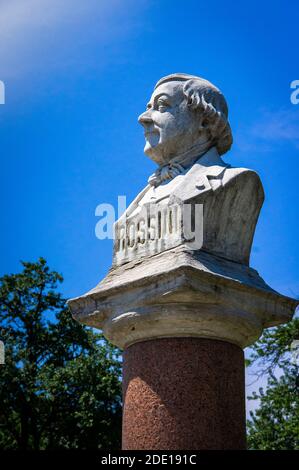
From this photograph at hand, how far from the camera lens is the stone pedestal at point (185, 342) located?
619 centimetres

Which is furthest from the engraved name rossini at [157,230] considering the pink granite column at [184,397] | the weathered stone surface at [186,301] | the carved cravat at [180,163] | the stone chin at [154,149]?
the pink granite column at [184,397]

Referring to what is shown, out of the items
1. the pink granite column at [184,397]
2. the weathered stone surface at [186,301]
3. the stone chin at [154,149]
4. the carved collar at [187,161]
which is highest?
the stone chin at [154,149]

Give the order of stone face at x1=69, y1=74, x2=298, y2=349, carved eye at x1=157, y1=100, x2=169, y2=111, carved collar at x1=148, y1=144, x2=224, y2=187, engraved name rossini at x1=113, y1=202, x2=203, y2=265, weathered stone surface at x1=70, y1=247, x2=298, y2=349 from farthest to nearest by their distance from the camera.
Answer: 1. carved eye at x1=157, y1=100, x2=169, y2=111
2. carved collar at x1=148, y1=144, x2=224, y2=187
3. engraved name rossini at x1=113, y1=202, x2=203, y2=265
4. stone face at x1=69, y1=74, x2=298, y2=349
5. weathered stone surface at x1=70, y1=247, x2=298, y2=349

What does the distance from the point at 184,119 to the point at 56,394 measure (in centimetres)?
1699

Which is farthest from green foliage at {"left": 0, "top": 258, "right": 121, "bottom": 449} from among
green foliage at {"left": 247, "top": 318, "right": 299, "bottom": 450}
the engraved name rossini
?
the engraved name rossini

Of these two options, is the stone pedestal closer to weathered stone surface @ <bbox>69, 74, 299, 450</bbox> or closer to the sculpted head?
weathered stone surface @ <bbox>69, 74, 299, 450</bbox>

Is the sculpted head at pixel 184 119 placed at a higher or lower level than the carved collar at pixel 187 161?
higher

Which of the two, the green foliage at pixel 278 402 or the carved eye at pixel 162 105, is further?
the green foliage at pixel 278 402

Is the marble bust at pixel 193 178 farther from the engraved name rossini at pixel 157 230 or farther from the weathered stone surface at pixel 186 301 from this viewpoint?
the weathered stone surface at pixel 186 301

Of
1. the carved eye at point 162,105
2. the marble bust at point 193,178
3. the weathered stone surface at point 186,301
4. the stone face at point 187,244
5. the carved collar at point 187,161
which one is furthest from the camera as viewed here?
the carved eye at point 162,105

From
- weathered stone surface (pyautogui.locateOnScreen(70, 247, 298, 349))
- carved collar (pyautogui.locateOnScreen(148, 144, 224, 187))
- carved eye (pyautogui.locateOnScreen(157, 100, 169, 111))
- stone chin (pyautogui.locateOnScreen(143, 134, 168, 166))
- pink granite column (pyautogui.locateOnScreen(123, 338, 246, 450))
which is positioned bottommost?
pink granite column (pyautogui.locateOnScreen(123, 338, 246, 450))

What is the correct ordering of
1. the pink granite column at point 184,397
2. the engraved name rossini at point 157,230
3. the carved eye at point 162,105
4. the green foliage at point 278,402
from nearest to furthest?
1. the pink granite column at point 184,397
2. the engraved name rossini at point 157,230
3. the carved eye at point 162,105
4. the green foliage at point 278,402

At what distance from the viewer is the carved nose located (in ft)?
24.8
